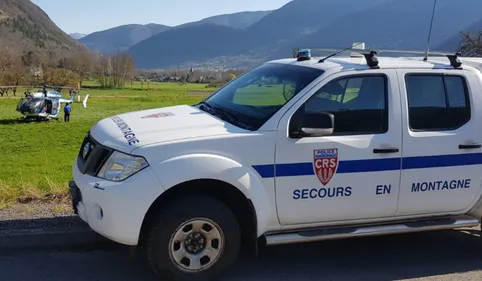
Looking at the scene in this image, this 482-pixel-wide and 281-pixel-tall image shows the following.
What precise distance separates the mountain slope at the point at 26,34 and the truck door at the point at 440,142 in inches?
6399

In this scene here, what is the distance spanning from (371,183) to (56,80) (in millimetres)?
117468

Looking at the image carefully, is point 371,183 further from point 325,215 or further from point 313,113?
point 313,113

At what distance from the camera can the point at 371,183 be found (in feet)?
15.1

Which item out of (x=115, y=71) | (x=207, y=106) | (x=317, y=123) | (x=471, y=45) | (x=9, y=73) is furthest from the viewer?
(x=115, y=71)

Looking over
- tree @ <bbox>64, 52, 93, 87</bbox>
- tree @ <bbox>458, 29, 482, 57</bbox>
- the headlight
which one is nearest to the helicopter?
tree @ <bbox>458, 29, 482, 57</bbox>

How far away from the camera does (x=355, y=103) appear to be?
4730 millimetres

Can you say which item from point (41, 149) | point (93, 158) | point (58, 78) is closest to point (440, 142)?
point (93, 158)

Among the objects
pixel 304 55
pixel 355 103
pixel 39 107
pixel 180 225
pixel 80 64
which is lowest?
pixel 39 107

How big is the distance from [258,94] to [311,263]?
5.44ft

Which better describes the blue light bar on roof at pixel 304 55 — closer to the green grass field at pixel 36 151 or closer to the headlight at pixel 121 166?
the headlight at pixel 121 166

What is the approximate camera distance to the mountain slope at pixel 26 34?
16075 centimetres

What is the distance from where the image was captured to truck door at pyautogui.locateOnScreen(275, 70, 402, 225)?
4.39 metres

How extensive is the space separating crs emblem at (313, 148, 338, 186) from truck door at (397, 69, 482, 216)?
0.66 m

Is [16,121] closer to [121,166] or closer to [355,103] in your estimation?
[121,166]
